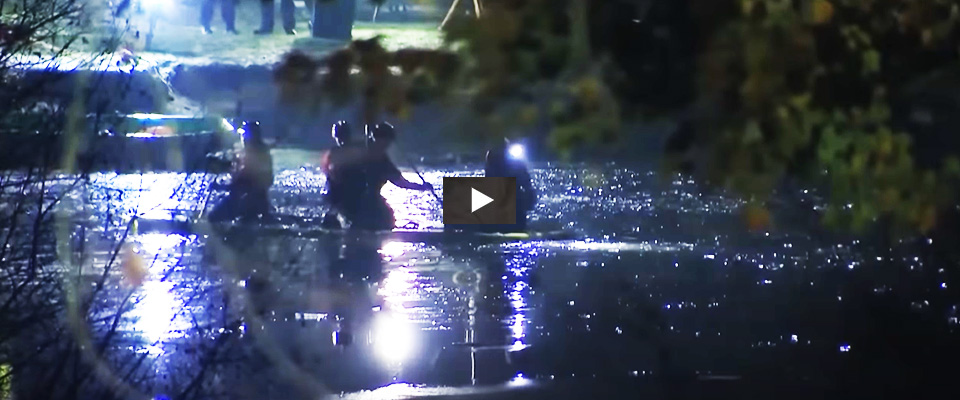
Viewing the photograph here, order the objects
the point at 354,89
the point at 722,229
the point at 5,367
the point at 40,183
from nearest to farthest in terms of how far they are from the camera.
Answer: the point at 354,89 → the point at 40,183 → the point at 5,367 → the point at 722,229

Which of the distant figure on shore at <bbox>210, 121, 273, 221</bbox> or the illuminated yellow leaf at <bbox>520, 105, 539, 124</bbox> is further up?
the distant figure on shore at <bbox>210, 121, 273, 221</bbox>

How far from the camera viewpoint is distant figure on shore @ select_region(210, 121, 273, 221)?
11.8 m

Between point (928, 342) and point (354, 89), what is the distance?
8133 mm

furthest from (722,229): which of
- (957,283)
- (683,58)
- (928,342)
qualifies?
(683,58)

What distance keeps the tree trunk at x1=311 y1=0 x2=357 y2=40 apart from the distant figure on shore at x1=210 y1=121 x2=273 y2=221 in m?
6.60

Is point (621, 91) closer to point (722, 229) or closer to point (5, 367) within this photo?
point (5, 367)

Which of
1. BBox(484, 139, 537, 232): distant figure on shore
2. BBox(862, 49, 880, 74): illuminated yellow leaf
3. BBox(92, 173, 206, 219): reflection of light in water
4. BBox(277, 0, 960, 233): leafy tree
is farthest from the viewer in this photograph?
BBox(484, 139, 537, 232): distant figure on shore

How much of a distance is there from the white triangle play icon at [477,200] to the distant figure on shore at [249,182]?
160 centimetres

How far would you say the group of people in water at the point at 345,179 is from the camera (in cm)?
1206

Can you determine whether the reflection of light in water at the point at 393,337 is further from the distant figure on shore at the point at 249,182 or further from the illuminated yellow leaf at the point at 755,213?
the illuminated yellow leaf at the point at 755,213

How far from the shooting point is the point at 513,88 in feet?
11.6
